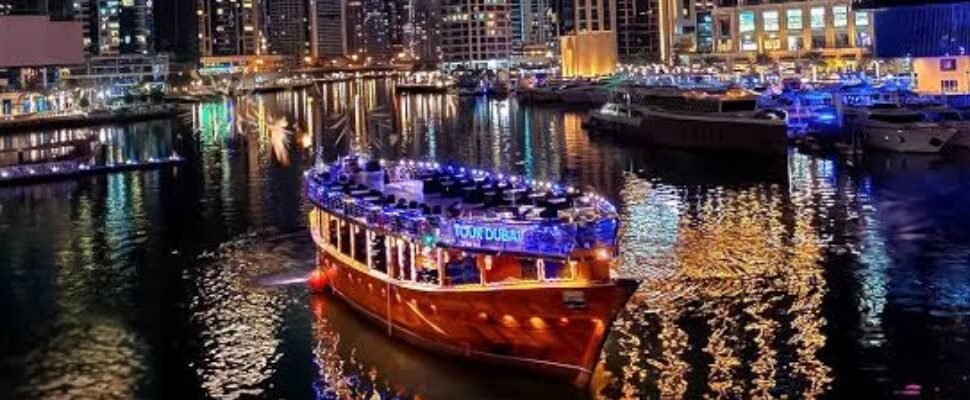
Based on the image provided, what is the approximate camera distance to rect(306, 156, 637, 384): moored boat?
14.2m

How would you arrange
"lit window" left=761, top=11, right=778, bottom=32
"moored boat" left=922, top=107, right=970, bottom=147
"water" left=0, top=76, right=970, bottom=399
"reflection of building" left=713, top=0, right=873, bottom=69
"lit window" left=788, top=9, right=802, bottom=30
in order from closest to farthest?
"water" left=0, top=76, right=970, bottom=399 → "moored boat" left=922, top=107, right=970, bottom=147 → "reflection of building" left=713, top=0, right=873, bottom=69 → "lit window" left=788, top=9, right=802, bottom=30 → "lit window" left=761, top=11, right=778, bottom=32

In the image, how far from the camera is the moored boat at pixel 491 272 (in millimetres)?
14164

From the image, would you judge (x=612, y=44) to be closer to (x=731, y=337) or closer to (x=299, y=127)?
(x=299, y=127)

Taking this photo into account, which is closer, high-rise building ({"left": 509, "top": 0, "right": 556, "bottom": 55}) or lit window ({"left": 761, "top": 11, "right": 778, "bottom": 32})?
lit window ({"left": 761, "top": 11, "right": 778, "bottom": 32})

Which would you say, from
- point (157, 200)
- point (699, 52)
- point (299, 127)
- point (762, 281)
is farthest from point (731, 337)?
point (699, 52)

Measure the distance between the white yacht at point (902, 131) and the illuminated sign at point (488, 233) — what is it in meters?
28.8

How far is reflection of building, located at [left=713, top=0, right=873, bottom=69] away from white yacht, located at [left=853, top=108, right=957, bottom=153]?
3992cm

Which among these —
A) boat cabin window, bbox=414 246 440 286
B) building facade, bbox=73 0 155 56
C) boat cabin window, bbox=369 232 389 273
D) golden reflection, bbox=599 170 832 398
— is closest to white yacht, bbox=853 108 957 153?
golden reflection, bbox=599 170 832 398

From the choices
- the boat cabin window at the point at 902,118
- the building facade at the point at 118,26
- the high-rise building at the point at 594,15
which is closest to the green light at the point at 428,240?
the boat cabin window at the point at 902,118

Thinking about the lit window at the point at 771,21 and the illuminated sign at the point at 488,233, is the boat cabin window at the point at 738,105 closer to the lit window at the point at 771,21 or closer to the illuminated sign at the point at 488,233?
the illuminated sign at the point at 488,233

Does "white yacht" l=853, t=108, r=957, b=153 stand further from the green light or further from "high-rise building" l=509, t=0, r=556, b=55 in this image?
"high-rise building" l=509, t=0, r=556, b=55

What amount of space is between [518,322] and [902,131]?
29.4m

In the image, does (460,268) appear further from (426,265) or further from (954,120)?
(954,120)

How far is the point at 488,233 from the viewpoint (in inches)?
587
